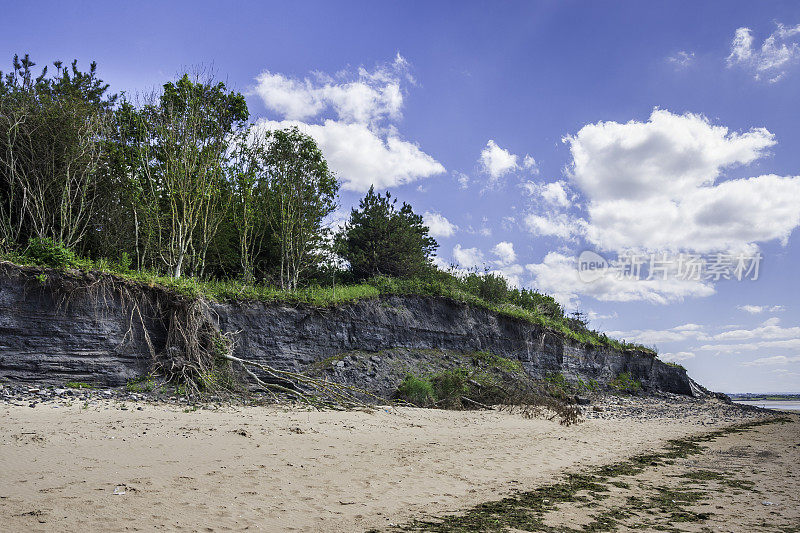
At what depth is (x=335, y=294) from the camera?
16219 mm

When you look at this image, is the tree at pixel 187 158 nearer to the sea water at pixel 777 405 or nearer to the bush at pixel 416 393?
the bush at pixel 416 393

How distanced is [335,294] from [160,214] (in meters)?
7.06

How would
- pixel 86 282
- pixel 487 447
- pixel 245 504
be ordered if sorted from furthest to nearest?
pixel 86 282 < pixel 487 447 < pixel 245 504

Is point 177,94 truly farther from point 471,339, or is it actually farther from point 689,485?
point 689,485

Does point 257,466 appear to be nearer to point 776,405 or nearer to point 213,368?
point 213,368

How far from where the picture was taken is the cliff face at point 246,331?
9.40 m

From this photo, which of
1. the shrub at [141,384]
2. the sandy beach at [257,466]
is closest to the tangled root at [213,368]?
the shrub at [141,384]

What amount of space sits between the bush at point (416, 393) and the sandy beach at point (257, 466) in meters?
3.25

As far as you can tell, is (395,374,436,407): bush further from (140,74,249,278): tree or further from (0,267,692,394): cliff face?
(140,74,249,278): tree

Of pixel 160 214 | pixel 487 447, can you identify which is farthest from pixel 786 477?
pixel 160 214

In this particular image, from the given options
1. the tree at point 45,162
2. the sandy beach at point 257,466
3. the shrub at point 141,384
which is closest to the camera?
the sandy beach at point 257,466

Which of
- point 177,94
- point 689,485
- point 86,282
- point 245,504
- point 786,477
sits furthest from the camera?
point 177,94

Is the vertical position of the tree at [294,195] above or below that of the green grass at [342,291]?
above

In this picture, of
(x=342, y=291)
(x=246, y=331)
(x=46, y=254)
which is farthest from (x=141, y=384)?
(x=342, y=291)
